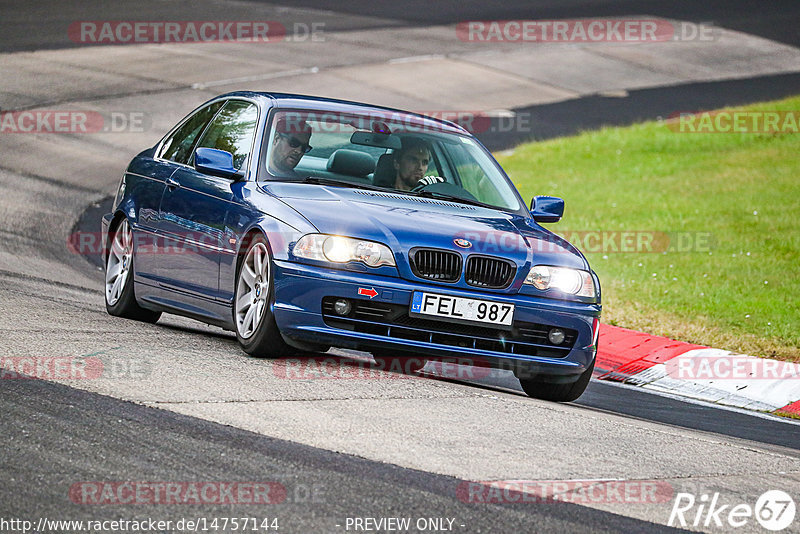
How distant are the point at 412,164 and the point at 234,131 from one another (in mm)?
1235

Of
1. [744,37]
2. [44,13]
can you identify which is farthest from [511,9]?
[44,13]

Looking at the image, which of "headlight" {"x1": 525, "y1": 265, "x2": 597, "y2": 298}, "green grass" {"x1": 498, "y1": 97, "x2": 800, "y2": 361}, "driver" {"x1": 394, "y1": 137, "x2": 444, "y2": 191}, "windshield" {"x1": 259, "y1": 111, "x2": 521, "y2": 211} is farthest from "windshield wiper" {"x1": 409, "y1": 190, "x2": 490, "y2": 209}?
"green grass" {"x1": 498, "y1": 97, "x2": 800, "y2": 361}

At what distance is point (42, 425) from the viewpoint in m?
5.55

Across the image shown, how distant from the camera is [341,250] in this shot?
715cm

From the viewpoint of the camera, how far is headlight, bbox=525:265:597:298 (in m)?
7.41

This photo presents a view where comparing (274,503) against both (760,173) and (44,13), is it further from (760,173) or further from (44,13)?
(44,13)

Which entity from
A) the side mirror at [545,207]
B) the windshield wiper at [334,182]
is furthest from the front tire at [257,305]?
the side mirror at [545,207]

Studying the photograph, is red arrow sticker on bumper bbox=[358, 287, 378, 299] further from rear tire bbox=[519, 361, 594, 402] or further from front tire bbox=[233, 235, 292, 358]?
rear tire bbox=[519, 361, 594, 402]

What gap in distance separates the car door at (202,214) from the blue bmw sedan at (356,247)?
0.01m

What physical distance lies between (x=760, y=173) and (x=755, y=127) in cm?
409

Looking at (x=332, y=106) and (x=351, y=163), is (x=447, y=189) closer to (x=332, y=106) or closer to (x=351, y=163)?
(x=351, y=163)

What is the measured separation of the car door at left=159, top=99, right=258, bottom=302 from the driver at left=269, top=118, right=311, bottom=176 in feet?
0.58

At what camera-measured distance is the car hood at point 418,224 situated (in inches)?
285

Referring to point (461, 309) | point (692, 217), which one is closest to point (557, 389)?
point (461, 309)
